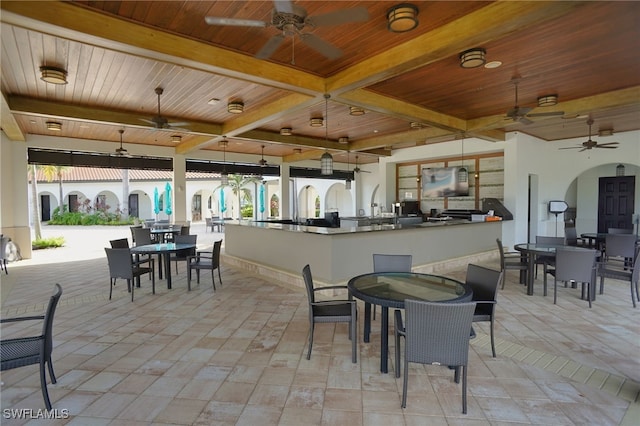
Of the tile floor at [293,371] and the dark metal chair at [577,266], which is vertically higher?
the dark metal chair at [577,266]

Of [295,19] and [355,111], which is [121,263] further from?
[355,111]

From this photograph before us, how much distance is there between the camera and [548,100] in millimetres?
5430

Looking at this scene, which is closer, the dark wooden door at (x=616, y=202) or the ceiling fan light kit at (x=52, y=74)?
the ceiling fan light kit at (x=52, y=74)

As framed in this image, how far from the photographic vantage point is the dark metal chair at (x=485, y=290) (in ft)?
9.34

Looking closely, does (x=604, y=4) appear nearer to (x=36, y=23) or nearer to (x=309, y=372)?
(x=309, y=372)

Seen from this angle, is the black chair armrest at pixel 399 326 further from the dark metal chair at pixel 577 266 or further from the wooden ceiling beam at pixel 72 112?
the wooden ceiling beam at pixel 72 112

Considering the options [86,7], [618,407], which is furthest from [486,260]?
[86,7]

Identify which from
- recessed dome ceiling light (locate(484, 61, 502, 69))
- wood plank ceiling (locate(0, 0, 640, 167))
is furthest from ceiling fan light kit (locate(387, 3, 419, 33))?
recessed dome ceiling light (locate(484, 61, 502, 69))

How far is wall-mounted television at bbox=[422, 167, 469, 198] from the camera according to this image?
984 centimetres

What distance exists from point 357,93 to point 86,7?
3313mm

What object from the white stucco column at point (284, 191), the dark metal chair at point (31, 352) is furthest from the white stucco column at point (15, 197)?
the dark metal chair at point (31, 352)

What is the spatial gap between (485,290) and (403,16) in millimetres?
2511

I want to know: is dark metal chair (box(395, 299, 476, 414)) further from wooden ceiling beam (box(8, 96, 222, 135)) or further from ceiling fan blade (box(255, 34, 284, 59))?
wooden ceiling beam (box(8, 96, 222, 135))

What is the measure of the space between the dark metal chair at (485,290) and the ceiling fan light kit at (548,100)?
3892 mm
